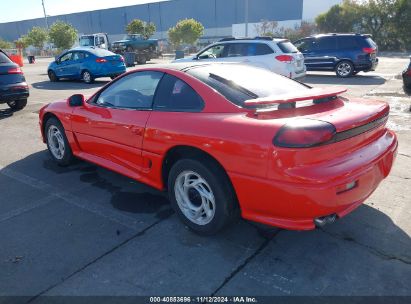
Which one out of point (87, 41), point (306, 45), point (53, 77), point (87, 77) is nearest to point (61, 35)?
point (87, 41)

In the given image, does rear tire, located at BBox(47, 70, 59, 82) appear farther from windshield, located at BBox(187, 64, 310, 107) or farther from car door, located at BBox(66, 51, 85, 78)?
windshield, located at BBox(187, 64, 310, 107)

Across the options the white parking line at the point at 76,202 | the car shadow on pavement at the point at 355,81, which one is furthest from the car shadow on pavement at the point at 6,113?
the car shadow on pavement at the point at 355,81

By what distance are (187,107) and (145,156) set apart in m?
0.71

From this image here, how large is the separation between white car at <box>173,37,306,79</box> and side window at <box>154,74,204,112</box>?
754 cm

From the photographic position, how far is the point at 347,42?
45.6ft

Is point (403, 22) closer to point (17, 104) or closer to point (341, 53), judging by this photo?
point (341, 53)

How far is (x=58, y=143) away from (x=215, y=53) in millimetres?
7693

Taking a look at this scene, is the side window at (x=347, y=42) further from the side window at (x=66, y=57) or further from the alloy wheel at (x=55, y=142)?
the alloy wheel at (x=55, y=142)

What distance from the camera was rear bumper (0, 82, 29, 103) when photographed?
8383 mm

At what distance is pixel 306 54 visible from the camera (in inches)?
589

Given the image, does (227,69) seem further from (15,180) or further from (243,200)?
(15,180)

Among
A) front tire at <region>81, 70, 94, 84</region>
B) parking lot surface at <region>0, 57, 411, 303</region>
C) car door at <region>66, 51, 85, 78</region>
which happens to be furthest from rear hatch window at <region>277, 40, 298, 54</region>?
car door at <region>66, 51, 85, 78</region>

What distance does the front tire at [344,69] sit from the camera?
1399 centimetres

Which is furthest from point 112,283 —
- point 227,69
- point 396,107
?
point 396,107
